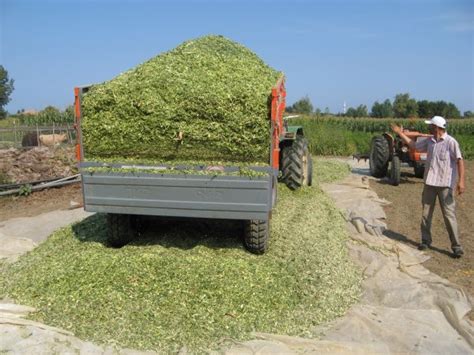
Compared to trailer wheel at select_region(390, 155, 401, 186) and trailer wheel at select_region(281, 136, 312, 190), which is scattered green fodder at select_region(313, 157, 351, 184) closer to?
trailer wheel at select_region(390, 155, 401, 186)

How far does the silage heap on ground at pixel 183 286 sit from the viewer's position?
3.75 meters

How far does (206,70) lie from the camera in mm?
5270

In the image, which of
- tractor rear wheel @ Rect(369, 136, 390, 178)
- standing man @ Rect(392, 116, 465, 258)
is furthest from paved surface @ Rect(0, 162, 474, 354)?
tractor rear wheel @ Rect(369, 136, 390, 178)

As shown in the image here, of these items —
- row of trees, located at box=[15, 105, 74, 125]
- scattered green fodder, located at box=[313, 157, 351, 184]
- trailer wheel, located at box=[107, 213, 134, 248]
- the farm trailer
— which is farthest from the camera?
row of trees, located at box=[15, 105, 74, 125]

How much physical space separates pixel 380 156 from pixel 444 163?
6.07m

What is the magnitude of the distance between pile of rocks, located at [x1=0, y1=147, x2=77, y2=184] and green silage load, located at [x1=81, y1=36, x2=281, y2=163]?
250 inches

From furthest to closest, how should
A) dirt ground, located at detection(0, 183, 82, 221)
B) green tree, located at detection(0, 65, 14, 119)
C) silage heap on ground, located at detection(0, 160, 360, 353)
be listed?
1. green tree, located at detection(0, 65, 14, 119)
2. dirt ground, located at detection(0, 183, 82, 221)
3. silage heap on ground, located at detection(0, 160, 360, 353)

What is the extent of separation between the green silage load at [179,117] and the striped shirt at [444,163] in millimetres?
2506

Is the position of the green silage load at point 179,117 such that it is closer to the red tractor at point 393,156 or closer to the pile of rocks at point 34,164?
the pile of rocks at point 34,164

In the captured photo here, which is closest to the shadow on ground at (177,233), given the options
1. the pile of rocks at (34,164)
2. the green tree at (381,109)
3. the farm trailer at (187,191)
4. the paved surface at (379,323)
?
the farm trailer at (187,191)

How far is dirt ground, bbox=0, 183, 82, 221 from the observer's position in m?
8.60

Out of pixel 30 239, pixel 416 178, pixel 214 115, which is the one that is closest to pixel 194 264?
pixel 214 115

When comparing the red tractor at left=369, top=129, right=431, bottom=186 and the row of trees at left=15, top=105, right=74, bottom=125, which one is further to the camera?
the row of trees at left=15, top=105, right=74, bottom=125

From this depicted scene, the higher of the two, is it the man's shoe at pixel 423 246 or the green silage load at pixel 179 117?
the green silage load at pixel 179 117
